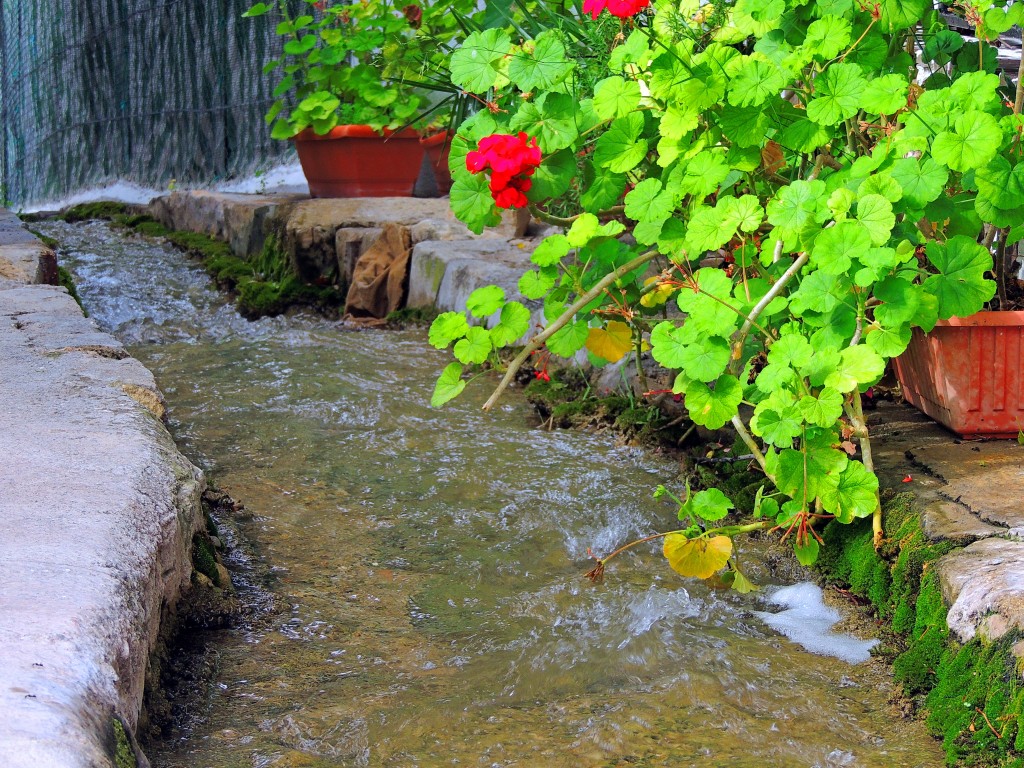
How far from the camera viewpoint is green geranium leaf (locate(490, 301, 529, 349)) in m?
2.50

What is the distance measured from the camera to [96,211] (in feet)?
29.9

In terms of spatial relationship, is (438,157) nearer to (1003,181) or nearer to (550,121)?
(550,121)

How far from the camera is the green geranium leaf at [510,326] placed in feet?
8.20

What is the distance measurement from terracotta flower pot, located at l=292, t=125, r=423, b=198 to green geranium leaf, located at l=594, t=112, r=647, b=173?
371cm

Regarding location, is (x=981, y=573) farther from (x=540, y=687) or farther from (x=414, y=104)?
(x=414, y=104)

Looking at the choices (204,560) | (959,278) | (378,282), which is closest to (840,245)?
(959,278)

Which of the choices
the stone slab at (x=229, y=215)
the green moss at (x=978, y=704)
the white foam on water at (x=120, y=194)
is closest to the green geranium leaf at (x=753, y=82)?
the green moss at (x=978, y=704)

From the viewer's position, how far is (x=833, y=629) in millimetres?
2127

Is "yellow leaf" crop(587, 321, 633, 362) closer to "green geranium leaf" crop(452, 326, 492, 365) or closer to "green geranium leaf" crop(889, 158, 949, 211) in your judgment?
"green geranium leaf" crop(452, 326, 492, 365)

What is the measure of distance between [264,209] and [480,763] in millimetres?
4961

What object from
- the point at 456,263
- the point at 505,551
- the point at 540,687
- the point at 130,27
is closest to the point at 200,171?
the point at 130,27

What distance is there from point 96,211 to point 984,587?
28.7 feet

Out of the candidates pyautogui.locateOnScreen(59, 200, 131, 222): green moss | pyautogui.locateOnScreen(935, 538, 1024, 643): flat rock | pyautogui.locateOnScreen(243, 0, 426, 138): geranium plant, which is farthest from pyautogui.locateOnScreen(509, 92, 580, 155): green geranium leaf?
pyautogui.locateOnScreen(59, 200, 131, 222): green moss

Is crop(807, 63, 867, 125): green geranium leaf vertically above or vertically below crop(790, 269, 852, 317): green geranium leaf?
above
